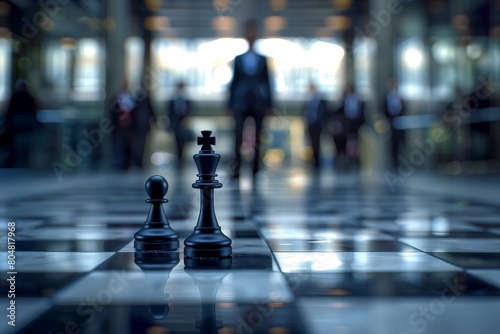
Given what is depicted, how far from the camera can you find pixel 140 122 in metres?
12.9

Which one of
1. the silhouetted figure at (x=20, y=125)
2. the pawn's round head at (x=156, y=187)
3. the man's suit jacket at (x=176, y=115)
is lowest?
the pawn's round head at (x=156, y=187)

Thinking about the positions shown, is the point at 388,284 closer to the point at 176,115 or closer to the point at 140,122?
the point at 140,122

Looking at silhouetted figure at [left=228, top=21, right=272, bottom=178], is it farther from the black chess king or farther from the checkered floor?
the black chess king

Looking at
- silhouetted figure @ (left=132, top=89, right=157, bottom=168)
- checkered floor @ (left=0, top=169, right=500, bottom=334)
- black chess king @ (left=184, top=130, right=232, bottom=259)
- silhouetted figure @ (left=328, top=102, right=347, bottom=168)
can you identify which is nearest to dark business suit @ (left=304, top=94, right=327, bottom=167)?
silhouetted figure @ (left=328, top=102, right=347, bottom=168)

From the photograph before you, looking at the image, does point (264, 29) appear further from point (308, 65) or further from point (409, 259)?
point (409, 259)

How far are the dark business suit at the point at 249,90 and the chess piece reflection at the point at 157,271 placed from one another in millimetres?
5596

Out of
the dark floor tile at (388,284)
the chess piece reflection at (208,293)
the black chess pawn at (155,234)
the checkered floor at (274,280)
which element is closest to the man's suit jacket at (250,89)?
the checkered floor at (274,280)

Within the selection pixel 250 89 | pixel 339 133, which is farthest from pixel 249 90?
pixel 339 133

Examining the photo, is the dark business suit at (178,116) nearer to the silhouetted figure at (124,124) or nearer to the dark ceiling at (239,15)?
the silhouetted figure at (124,124)

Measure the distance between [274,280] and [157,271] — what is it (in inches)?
13.8

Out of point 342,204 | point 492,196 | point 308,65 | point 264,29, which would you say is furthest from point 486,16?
point 308,65

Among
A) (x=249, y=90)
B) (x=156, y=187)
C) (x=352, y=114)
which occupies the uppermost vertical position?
(x=352, y=114)

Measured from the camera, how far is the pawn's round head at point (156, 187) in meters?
2.35

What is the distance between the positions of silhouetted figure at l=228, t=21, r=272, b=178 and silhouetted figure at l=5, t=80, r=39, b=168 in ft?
9.53
